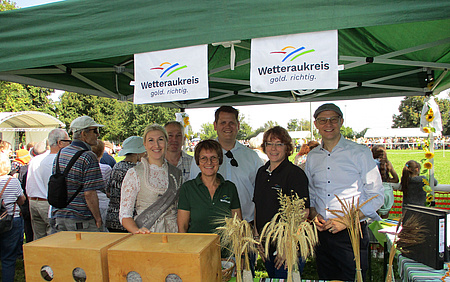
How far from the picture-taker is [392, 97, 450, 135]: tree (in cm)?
4369

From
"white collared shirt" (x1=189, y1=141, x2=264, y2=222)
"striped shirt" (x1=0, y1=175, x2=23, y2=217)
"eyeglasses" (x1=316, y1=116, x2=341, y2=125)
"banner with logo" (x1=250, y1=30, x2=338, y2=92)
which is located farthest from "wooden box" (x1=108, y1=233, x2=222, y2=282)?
"striped shirt" (x1=0, y1=175, x2=23, y2=217)

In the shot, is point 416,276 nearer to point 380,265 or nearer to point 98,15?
point 98,15

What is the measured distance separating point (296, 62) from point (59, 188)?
219 centimetres

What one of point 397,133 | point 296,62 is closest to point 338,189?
point 296,62

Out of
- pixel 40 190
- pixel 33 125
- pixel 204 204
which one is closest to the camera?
pixel 204 204

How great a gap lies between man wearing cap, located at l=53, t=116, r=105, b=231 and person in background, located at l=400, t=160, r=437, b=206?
14.8 ft

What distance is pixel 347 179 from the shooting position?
7.38 ft

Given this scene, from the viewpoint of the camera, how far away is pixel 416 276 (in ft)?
5.33

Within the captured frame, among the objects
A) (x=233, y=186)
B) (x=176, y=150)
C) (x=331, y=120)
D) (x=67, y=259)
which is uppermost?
(x=331, y=120)

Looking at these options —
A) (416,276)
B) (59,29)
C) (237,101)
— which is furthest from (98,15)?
(237,101)

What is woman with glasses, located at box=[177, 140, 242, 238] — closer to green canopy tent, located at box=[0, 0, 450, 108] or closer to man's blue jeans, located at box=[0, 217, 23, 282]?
green canopy tent, located at box=[0, 0, 450, 108]

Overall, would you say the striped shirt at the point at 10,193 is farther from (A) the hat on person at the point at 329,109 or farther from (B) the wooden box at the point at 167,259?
(A) the hat on person at the point at 329,109

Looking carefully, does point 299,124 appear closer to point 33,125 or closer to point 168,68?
point 33,125

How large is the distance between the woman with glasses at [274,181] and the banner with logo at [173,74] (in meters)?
0.75
